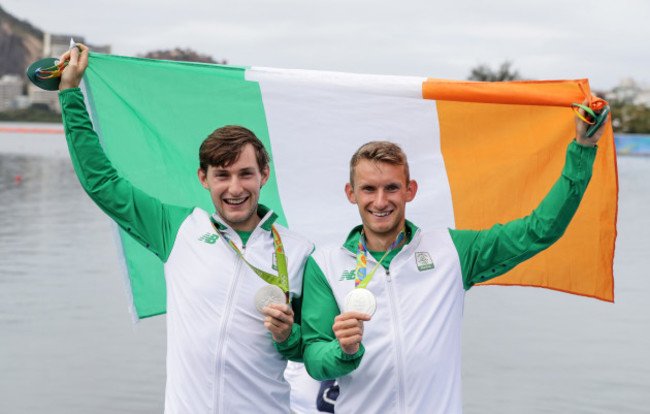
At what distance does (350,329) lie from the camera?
9.54ft

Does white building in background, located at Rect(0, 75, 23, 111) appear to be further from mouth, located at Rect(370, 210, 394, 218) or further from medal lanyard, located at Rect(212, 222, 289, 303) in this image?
mouth, located at Rect(370, 210, 394, 218)

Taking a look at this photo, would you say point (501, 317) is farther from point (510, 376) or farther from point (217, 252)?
point (217, 252)

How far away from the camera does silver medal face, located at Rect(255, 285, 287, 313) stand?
3158 millimetres

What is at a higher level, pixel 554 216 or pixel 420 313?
pixel 554 216

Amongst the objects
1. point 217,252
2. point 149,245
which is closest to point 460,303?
point 217,252

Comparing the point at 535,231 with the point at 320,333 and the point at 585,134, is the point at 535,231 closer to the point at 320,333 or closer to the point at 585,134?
the point at 585,134

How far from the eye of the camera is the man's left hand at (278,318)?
3.06 metres

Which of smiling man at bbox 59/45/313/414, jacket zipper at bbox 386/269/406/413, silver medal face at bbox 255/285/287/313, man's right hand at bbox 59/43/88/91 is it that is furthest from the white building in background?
jacket zipper at bbox 386/269/406/413

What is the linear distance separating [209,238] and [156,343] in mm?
5202

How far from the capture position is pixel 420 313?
3295 mm

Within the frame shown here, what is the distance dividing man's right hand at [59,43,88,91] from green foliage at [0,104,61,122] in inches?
4972

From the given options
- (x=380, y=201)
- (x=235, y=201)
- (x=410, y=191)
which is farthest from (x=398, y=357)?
(x=235, y=201)

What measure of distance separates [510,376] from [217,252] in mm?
4820

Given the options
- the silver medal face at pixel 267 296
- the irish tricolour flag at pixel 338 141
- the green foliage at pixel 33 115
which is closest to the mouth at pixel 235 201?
the silver medal face at pixel 267 296
